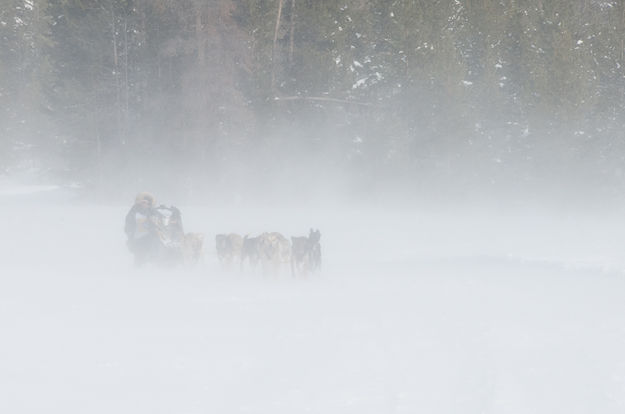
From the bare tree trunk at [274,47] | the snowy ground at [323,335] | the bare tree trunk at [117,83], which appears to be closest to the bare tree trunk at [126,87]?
the bare tree trunk at [117,83]

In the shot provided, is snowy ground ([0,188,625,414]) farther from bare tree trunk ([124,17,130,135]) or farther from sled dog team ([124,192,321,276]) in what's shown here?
bare tree trunk ([124,17,130,135])

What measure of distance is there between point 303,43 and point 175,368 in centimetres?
2291

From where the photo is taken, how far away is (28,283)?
35.1 feet

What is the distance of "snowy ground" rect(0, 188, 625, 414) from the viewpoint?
557 centimetres

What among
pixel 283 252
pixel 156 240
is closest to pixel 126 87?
pixel 156 240

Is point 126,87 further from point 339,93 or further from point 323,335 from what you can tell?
point 323,335

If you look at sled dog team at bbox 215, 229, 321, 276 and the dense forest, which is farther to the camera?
the dense forest

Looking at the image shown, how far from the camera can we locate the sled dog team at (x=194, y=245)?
12078 millimetres

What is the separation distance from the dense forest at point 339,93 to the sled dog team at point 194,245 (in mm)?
13060

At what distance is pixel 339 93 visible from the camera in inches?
1085

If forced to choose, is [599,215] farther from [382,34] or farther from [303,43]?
[303,43]

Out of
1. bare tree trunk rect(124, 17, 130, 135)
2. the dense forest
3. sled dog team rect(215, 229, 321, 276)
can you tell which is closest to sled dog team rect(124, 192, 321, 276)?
sled dog team rect(215, 229, 321, 276)

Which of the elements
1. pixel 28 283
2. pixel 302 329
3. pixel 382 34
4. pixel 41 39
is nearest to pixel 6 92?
pixel 41 39

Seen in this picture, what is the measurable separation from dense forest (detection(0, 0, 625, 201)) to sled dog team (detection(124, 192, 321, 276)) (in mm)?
13060
